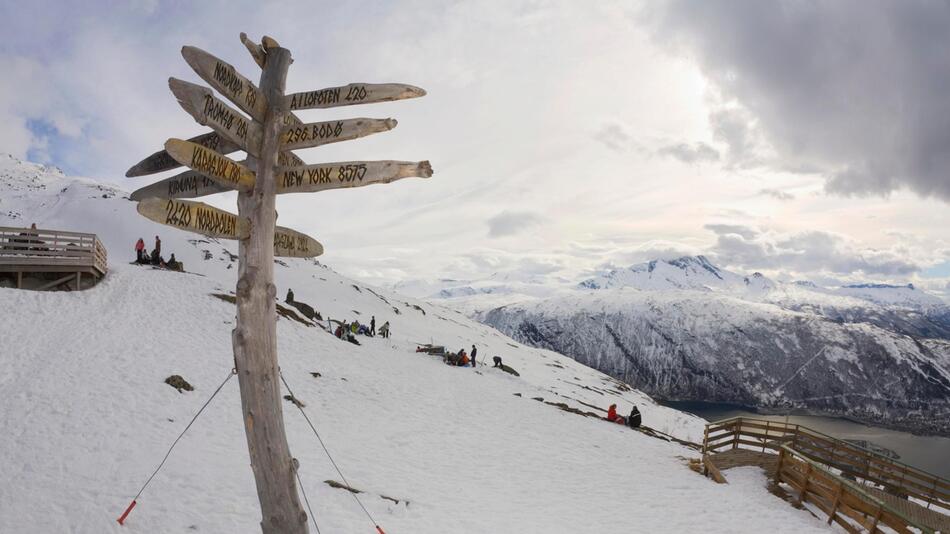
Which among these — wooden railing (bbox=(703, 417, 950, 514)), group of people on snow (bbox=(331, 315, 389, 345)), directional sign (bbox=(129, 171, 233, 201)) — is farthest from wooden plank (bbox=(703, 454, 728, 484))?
group of people on snow (bbox=(331, 315, 389, 345))

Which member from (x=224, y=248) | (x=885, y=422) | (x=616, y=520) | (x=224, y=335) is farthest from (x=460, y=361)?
(x=885, y=422)

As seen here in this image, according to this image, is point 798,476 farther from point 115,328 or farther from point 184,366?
point 115,328

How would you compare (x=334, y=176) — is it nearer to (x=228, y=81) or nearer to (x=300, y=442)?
(x=228, y=81)

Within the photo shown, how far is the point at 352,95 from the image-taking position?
670 cm

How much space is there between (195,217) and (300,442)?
503 inches

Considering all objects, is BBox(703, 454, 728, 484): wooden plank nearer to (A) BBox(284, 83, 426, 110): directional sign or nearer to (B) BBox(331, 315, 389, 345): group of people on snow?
(A) BBox(284, 83, 426, 110): directional sign

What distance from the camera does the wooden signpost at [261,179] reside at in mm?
5723

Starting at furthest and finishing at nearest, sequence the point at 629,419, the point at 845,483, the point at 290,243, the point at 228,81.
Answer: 1. the point at 629,419
2. the point at 845,483
3. the point at 290,243
4. the point at 228,81

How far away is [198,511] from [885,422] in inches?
9398

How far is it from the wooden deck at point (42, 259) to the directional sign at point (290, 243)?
24.4 m

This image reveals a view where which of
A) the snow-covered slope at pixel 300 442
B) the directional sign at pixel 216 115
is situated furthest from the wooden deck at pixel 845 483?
the directional sign at pixel 216 115

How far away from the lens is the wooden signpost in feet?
18.8

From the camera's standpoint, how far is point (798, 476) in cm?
1812

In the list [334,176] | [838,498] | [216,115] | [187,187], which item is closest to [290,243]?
[334,176]
